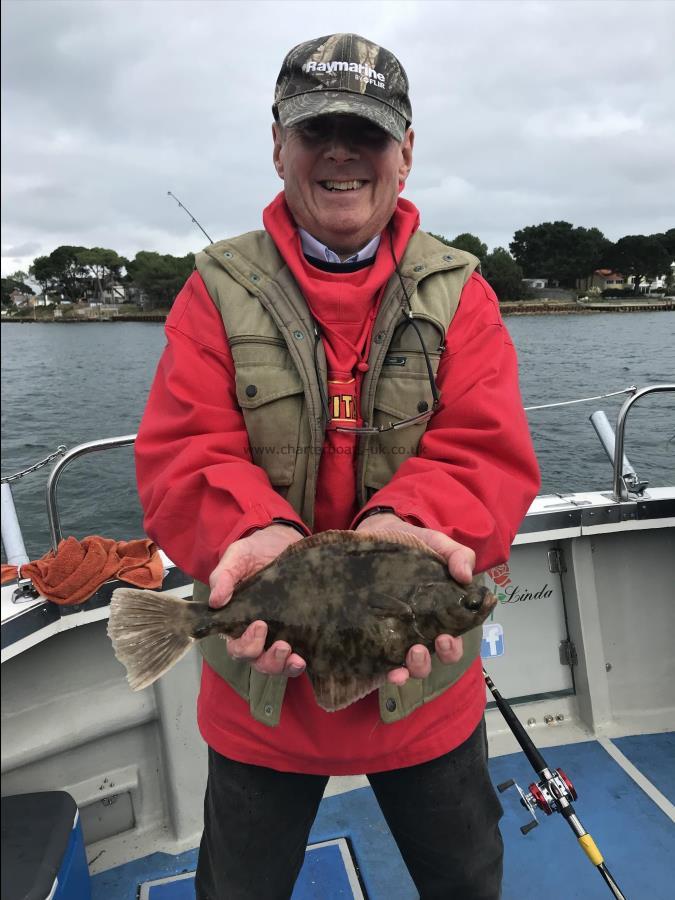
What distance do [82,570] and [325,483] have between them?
1.44 m

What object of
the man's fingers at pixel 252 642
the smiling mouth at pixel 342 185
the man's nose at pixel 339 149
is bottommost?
the man's fingers at pixel 252 642

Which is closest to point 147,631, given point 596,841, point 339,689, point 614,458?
point 339,689

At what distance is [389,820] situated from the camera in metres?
2.25

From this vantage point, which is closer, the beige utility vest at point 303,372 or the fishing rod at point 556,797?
the beige utility vest at point 303,372

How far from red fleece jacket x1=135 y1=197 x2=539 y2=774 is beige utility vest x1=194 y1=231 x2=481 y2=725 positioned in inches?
2.3

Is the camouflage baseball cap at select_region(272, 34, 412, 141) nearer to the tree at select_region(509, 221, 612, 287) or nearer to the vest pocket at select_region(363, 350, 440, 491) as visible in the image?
the vest pocket at select_region(363, 350, 440, 491)

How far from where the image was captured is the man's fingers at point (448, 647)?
178 cm

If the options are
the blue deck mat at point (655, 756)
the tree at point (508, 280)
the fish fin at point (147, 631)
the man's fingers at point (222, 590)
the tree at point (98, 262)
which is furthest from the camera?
the tree at point (508, 280)

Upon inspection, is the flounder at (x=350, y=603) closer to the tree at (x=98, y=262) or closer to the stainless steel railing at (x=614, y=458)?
the stainless steel railing at (x=614, y=458)

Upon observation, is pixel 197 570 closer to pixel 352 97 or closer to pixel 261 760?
pixel 261 760

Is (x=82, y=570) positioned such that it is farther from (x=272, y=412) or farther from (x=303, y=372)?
(x=303, y=372)

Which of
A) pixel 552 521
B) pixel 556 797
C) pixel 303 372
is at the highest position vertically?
pixel 303 372

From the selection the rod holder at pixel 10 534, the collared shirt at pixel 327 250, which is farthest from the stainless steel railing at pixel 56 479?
the collared shirt at pixel 327 250

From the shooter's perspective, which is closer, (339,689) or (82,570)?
(339,689)
